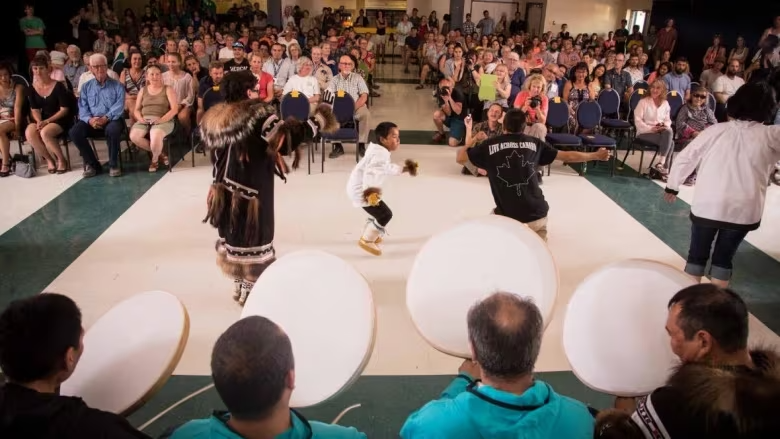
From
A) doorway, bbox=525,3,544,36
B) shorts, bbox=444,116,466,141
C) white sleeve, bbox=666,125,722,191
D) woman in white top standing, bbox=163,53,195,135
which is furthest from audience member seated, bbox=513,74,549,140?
doorway, bbox=525,3,544,36

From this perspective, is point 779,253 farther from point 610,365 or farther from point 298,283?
point 298,283

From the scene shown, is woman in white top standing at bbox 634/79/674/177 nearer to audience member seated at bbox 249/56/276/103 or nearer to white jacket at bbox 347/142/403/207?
white jacket at bbox 347/142/403/207

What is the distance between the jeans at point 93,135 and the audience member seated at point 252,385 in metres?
5.41

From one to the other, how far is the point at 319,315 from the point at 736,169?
2529 mm

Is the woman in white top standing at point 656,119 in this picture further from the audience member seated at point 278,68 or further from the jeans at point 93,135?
the jeans at point 93,135

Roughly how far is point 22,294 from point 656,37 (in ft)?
44.8

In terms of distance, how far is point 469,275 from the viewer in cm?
208

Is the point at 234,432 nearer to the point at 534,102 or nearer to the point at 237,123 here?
the point at 237,123

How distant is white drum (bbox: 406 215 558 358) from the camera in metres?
2.01

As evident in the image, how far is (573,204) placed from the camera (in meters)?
5.58

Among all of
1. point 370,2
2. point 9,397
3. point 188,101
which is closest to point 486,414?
point 9,397

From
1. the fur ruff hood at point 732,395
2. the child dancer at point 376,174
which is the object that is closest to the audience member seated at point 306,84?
the child dancer at point 376,174

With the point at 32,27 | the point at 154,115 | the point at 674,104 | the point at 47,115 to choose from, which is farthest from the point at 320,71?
the point at 32,27

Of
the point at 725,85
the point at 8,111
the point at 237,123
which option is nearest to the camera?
the point at 237,123
